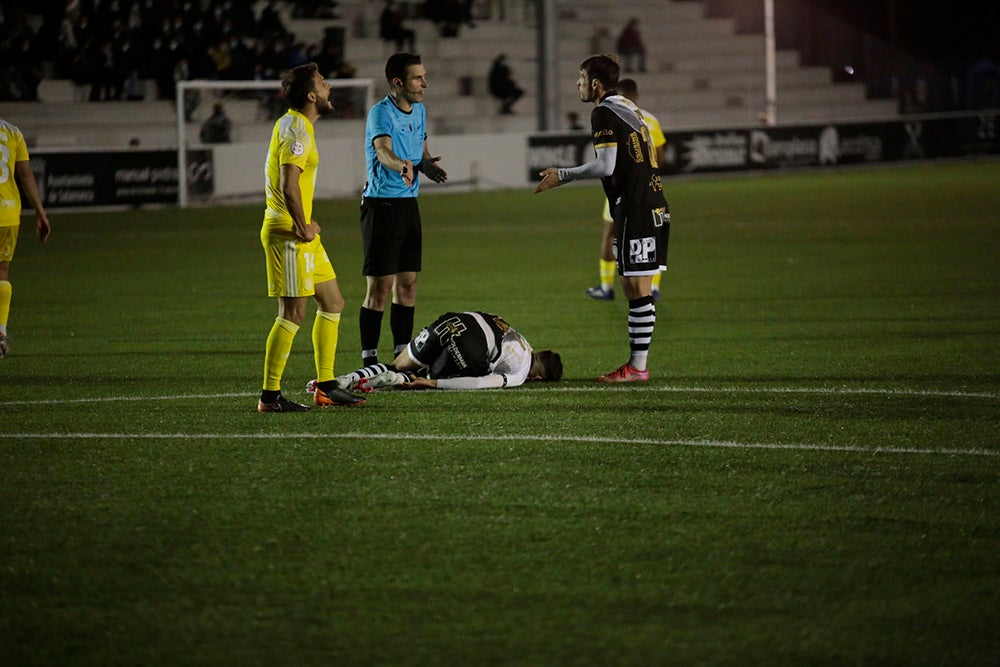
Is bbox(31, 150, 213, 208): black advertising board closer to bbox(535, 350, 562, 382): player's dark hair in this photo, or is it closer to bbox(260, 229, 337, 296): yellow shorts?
bbox(535, 350, 562, 382): player's dark hair

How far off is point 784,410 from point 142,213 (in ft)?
65.7

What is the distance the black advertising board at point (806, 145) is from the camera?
33188 millimetres

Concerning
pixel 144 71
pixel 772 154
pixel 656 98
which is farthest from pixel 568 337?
pixel 656 98

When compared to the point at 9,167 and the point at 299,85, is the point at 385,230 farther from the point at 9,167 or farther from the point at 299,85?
the point at 9,167

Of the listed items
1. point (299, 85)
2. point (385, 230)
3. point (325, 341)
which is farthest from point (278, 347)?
point (385, 230)

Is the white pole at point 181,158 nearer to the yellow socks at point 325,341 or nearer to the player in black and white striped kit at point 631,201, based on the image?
the player in black and white striped kit at point 631,201

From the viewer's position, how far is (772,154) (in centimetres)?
3581

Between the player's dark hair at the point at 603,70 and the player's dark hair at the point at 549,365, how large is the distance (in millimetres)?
1763

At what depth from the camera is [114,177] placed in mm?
26969

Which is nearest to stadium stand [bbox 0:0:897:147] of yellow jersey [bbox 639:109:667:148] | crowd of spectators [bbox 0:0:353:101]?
crowd of spectators [bbox 0:0:353:101]

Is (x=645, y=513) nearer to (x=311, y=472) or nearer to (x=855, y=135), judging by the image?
(x=311, y=472)

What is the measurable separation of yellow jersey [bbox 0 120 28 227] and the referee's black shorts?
292 cm

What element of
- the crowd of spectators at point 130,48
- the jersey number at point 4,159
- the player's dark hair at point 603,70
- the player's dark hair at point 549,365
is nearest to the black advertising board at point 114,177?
the crowd of spectators at point 130,48

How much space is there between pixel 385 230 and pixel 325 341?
1.33 metres
